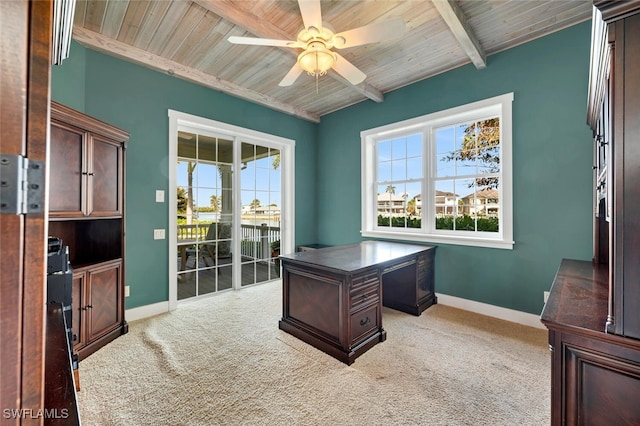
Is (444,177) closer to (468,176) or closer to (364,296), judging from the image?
(468,176)

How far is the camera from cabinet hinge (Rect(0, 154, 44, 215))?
0.47m

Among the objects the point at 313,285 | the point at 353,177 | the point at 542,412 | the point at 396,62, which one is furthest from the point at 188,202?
the point at 542,412

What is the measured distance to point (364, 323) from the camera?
7.59 ft

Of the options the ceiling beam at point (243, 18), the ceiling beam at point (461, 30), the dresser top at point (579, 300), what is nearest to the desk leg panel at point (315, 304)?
the dresser top at point (579, 300)

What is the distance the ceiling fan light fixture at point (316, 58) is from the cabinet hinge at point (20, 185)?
83.2 inches

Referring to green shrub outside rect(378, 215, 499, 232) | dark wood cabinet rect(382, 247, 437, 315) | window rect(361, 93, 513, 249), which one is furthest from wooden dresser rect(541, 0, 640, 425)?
green shrub outside rect(378, 215, 499, 232)

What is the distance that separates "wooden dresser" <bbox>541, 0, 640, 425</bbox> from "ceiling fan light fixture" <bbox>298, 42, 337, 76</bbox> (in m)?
1.63

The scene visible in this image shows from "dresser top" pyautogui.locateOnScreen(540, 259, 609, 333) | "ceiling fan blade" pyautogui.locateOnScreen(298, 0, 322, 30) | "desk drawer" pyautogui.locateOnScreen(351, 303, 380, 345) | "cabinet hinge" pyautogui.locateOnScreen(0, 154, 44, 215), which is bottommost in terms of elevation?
"desk drawer" pyautogui.locateOnScreen(351, 303, 380, 345)

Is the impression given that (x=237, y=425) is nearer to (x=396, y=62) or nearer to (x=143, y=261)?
(x=143, y=261)

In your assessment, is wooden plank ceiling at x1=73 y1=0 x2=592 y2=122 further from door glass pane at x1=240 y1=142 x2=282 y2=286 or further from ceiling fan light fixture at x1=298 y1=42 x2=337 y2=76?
door glass pane at x1=240 y1=142 x2=282 y2=286

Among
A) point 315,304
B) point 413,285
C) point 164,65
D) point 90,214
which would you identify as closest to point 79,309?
point 90,214

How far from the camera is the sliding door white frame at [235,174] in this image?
128 inches

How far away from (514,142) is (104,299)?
14.1 ft

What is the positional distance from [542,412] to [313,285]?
1679 mm
